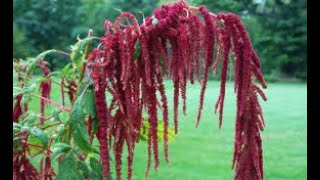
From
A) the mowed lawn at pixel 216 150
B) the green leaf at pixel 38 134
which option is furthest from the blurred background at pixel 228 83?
the green leaf at pixel 38 134

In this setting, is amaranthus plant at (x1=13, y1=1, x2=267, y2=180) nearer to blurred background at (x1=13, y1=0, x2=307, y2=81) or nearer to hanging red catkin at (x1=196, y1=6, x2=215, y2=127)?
hanging red catkin at (x1=196, y1=6, x2=215, y2=127)

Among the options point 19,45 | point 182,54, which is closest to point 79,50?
point 182,54

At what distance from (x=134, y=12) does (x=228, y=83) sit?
10.9 m

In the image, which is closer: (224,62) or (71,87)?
(224,62)

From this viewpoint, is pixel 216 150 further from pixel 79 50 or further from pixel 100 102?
pixel 100 102

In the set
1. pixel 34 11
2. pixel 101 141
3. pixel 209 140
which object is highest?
pixel 34 11

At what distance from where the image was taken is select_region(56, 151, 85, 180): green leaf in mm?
993

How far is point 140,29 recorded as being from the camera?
2.74 ft

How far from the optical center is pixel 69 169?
3.26 ft
